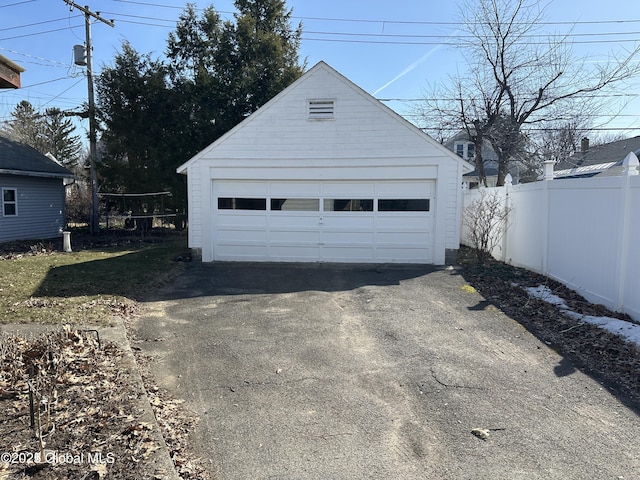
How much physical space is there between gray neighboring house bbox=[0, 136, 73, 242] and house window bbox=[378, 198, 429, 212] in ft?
44.5

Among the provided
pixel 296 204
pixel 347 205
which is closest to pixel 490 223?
pixel 347 205

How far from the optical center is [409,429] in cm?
341

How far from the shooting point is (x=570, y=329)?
5801 millimetres

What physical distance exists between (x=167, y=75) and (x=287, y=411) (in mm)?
21013

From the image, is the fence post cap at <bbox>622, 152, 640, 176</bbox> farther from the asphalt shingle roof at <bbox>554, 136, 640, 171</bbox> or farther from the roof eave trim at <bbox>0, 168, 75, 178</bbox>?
the roof eave trim at <bbox>0, 168, 75, 178</bbox>

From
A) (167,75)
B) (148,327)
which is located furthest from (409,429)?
(167,75)

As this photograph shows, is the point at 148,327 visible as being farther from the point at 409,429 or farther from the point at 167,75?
the point at 167,75

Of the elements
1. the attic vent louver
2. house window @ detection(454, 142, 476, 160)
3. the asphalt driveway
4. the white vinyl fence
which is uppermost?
house window @ detection(454, 142, 476, 160)

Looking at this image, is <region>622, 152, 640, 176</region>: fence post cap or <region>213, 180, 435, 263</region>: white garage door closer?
<region>622, 152, 640, 176</region>: fence post cap

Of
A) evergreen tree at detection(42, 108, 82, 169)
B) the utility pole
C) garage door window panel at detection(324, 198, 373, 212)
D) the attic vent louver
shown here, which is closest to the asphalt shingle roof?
garage door window panel at detection(324, 198, 373, 212)

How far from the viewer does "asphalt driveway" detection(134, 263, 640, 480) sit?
299 cm

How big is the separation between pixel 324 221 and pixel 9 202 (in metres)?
12.7

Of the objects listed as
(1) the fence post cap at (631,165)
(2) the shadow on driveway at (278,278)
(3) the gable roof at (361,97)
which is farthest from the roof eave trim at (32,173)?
(1) the fence post cap at (631,165)

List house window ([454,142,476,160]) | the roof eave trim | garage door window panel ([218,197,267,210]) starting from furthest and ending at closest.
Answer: house window ([454,142,476,160]) → the roof eave trim → garage door window panel ([218,197,267,210])
